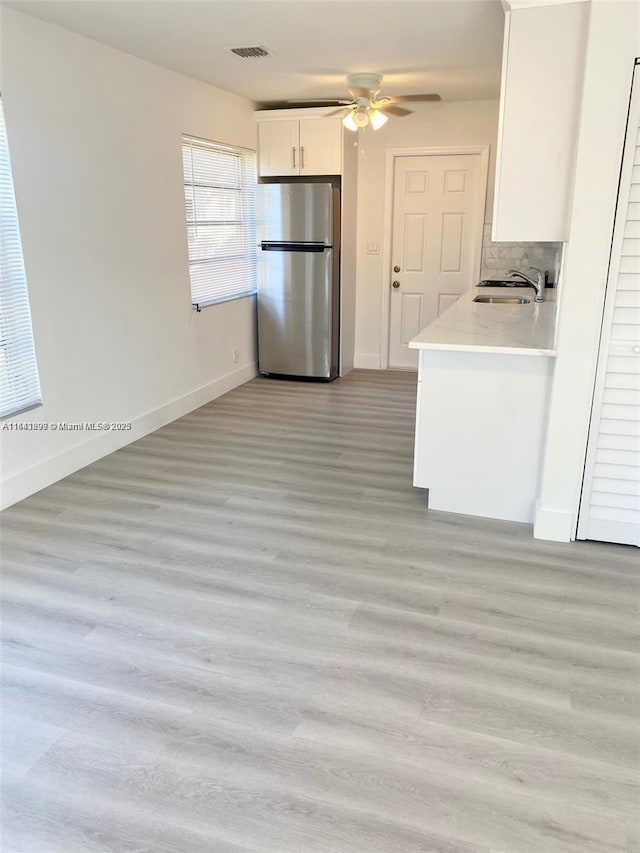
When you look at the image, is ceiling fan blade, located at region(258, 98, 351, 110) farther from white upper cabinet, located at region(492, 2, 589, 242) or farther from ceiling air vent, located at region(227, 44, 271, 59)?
white upper cabinet, located at region(492, 2, 589, 242)

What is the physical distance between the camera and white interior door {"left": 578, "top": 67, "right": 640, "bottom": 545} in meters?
2.63

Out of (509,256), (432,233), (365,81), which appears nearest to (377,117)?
(365,81)

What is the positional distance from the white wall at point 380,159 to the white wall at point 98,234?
1.57 m

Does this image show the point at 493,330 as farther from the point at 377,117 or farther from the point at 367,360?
the point at 367,360

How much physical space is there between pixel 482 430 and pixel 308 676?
1599 mm

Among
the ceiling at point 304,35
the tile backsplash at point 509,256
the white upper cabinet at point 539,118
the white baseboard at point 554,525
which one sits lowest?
the white baseboard at point 554,525

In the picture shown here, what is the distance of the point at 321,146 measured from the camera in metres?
5.64

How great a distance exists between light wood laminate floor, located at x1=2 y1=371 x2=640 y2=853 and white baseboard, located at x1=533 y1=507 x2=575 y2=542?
7 cm

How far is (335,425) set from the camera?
4.79 meters

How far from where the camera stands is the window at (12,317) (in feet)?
10.7

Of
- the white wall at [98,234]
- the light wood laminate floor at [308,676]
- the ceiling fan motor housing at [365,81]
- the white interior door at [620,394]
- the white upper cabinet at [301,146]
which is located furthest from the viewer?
the white upper cabinet at [301,146]

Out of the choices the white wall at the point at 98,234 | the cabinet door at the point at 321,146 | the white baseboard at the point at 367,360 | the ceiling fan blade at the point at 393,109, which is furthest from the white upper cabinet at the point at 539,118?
the white baseboard at the point at 367,360

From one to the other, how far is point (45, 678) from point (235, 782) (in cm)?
82

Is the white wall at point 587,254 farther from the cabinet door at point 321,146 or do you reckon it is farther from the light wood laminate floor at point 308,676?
the cabinet door at point 321,146
